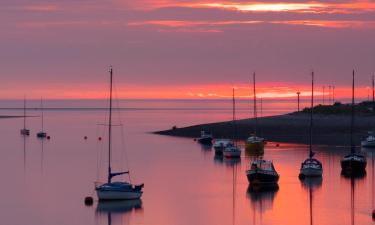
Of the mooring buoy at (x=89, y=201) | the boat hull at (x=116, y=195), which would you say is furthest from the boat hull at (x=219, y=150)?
the mooring buoy at (x=89, y=201)

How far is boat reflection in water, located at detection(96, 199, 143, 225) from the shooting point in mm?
43250

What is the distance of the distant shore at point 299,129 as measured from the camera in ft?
304

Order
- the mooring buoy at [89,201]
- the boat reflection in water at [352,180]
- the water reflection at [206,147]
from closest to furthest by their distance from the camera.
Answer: the boat reflection in water at [352,180]
the mooring buoy at [89,201]
the water reflection at [206,147]

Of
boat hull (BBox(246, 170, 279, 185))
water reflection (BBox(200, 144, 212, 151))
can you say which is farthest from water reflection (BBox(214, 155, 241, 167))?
boat hull (BBox(246, 170, 279, 185))

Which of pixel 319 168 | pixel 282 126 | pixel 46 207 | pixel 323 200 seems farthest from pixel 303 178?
pixel 282 126

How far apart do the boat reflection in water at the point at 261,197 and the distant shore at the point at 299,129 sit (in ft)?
110

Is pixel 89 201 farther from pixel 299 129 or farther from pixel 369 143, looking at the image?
pixel 299 129

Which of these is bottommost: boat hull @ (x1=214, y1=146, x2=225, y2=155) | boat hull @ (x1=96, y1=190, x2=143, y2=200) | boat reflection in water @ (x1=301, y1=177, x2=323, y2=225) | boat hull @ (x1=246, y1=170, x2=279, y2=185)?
boat hull @ (x1=96, y1=190, x2=143, y2=200)

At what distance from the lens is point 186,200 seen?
48.9 meters

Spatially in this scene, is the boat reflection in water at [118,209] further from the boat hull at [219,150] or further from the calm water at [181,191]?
the boat hull at [219,150]

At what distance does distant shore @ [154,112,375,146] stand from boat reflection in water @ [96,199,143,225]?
42.2 meters

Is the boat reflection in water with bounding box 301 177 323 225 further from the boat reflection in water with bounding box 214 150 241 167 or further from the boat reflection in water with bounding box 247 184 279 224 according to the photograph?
the boat reflection in water with bounding box 214 150 241 167

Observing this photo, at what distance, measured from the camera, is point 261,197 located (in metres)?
49.8

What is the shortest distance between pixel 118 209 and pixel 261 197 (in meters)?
8.62
